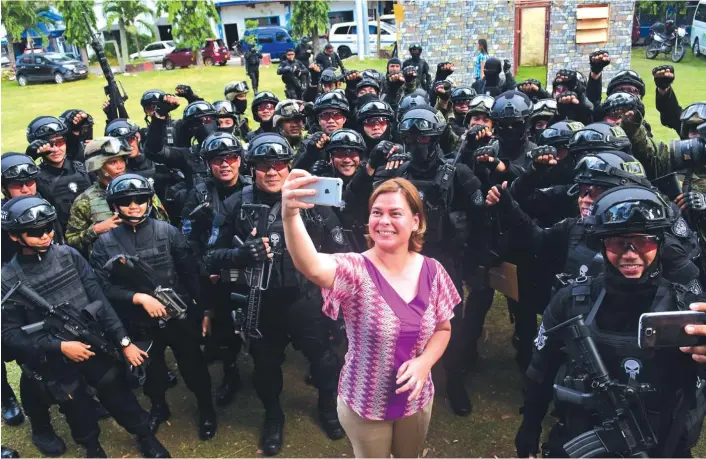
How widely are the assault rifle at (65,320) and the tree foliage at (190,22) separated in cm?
3198

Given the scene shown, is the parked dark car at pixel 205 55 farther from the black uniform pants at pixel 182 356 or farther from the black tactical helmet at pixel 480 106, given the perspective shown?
the black uniform pants at pixel 182 356

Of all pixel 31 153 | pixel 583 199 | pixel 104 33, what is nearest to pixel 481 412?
pixel 583 199

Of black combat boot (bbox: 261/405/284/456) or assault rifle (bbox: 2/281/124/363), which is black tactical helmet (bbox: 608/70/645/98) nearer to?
black combat boot (bbox: 261/405/284/456)

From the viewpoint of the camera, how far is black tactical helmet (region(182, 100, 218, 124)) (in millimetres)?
7398

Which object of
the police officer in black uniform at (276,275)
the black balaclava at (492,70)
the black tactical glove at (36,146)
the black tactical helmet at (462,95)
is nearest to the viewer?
the police officer in black uniform at (276,275)

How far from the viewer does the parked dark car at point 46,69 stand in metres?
30.4

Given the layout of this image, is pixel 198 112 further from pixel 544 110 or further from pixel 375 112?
pixel 544 110

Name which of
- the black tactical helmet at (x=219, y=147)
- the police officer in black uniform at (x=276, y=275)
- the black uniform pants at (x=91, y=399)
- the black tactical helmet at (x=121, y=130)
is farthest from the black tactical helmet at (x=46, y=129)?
the black uniform pants at (x=91, y=399)

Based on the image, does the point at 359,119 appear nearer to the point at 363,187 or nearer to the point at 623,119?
the point at 363,187

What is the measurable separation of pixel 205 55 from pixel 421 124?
31925 mm

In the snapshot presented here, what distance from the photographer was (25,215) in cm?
427

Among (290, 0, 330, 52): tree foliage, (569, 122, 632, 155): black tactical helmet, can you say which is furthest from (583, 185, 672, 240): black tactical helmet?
(290, 0, 330, 52): tree foliage

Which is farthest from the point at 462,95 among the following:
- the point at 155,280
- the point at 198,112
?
the point at 155,280

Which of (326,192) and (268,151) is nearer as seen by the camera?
(326,192)
